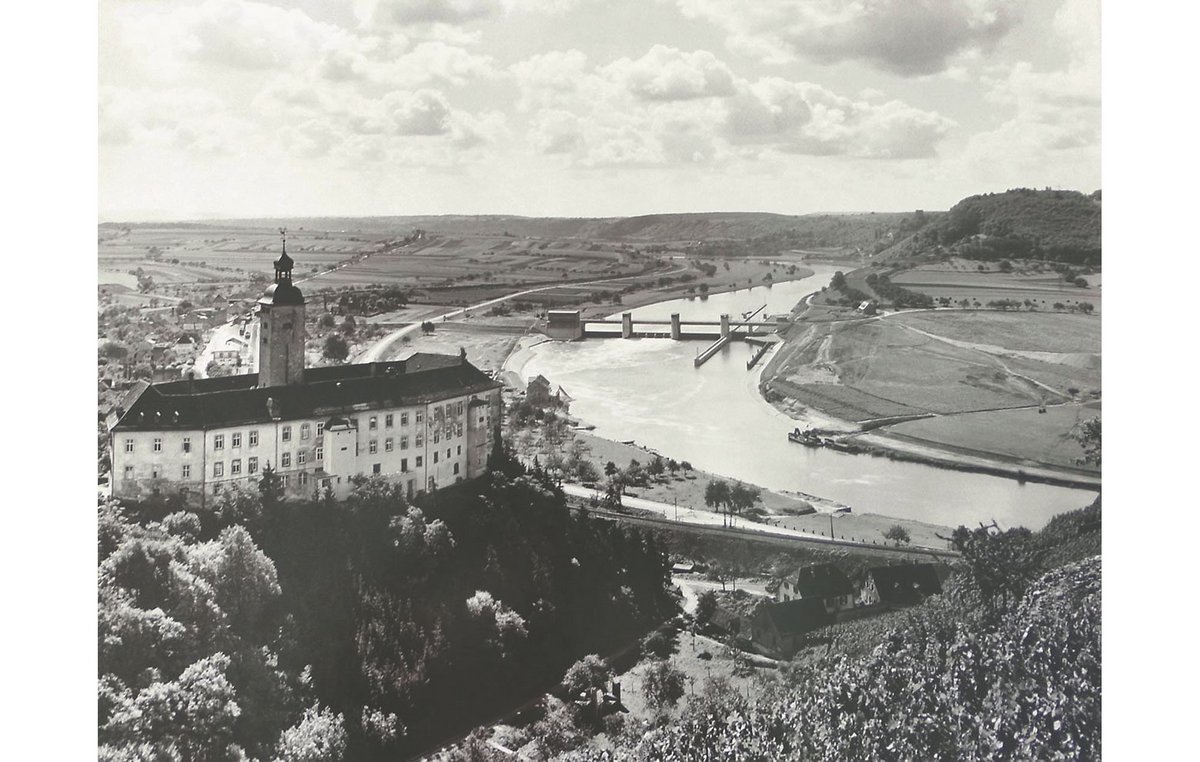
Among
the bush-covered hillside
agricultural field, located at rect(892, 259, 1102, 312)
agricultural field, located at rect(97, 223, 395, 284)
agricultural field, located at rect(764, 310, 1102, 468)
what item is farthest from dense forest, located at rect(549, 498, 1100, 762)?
agricultural field, located at rect(97, 223, 395, 284)

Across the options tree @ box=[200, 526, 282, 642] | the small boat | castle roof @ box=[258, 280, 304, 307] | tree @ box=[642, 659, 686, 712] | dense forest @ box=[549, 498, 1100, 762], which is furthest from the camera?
the small boat

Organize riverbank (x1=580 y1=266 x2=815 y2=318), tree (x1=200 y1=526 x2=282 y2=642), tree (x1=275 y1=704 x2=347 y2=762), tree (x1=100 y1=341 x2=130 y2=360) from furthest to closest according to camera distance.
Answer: riverbank (x1=580 y1=266 x2=815 y2=318), tree (x1=100 y1=341 x2=130 y2=360), tree (x1=200 y1=526 x2=282 y2=642), tree (x1=275 y1=704 x2=347 y2=762)

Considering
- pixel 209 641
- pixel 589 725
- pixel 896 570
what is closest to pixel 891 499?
pixel 896 570

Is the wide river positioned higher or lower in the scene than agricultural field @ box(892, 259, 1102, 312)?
lower

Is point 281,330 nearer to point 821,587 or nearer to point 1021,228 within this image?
point 821,587

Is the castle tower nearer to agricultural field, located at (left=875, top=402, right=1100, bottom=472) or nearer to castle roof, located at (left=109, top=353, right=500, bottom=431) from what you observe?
castle roof, located at (left=109, top=353, right=500, bottom=431)

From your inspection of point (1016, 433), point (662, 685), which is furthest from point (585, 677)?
point (1016, 433)

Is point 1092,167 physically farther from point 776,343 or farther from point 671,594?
point 671,594

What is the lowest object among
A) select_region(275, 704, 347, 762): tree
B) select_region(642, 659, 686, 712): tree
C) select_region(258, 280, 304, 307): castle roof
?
select_region(275, 704, 347, 762): tree
